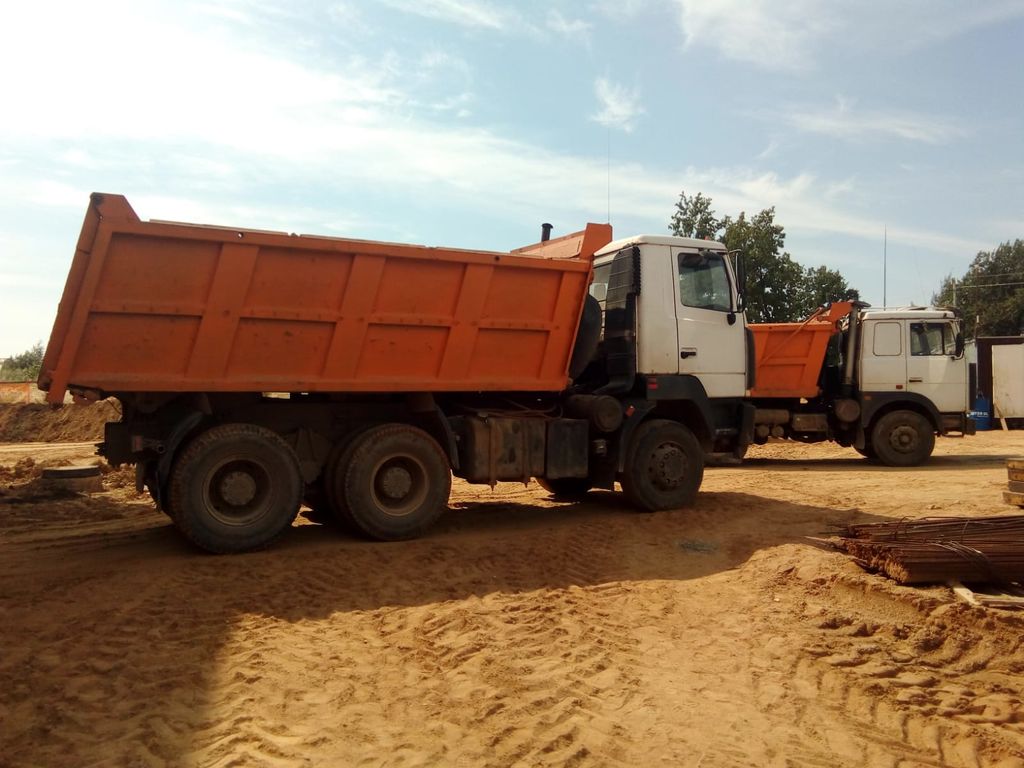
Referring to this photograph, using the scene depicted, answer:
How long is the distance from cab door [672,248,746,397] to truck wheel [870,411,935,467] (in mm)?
6590

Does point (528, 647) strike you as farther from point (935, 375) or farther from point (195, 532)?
point (935, 375)

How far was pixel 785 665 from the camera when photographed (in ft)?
15.5

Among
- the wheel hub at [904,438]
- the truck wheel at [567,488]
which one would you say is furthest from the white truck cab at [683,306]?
the wheel hub at [904,438]

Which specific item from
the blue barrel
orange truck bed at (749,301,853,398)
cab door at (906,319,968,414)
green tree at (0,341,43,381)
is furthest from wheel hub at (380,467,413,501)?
green tree at (0,341,43,381)

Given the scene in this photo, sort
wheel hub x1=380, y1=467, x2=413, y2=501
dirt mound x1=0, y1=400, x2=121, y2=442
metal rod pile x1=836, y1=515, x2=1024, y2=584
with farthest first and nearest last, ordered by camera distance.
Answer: dirt mound x1=0, y1=400, x2=121, y2=442 < wheel hub x1=380, y1=467, x2=413, y2=501 < metal rod pile x1=836, y1=515, x2=1024, y2=584

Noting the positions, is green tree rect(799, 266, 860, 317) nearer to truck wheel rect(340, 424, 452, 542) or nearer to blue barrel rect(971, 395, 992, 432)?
blue barrel rect(971, 395, 992, 432)

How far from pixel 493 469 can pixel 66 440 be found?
56.4 ft

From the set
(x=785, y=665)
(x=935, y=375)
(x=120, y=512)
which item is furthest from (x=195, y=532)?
(x=935, y=375)

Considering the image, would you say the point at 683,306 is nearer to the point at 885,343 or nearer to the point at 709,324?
the point at 709,324

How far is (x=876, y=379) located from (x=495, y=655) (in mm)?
12170

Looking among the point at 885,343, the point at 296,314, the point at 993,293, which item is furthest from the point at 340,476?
the point at 993,293

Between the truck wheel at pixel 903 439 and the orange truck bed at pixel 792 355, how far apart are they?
4.44 ft

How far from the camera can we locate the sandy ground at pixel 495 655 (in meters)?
3.71

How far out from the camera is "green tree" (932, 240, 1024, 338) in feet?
161
